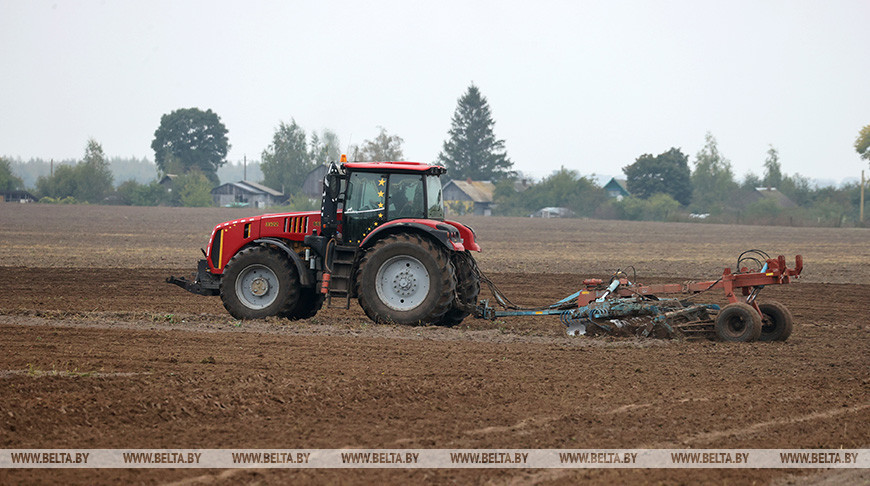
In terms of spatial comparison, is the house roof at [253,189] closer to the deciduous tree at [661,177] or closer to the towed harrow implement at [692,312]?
the deciduous tree at [661,177]

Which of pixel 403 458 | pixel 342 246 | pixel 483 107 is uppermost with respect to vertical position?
pixel 483 107

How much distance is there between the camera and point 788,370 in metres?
8.99

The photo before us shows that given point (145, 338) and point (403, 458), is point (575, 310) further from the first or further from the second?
point (403, 458)

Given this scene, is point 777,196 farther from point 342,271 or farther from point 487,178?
point 342,271

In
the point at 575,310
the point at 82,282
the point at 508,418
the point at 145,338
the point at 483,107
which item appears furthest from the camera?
the point at 483,107

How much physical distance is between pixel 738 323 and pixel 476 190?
86537mm

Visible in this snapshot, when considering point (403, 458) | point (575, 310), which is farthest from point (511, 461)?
point (575, 310)

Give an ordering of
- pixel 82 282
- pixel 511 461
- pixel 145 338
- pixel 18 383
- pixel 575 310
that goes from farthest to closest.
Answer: pixel 82 282
pixel 575 310
pixel 145 338
pixel 18 383
pixel 511 461

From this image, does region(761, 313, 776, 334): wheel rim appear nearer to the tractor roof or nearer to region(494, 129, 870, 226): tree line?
the tractor roof

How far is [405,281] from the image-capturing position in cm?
1175

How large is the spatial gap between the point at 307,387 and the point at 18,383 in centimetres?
249

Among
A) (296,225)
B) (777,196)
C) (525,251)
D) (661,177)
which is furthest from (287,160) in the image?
(296,225)

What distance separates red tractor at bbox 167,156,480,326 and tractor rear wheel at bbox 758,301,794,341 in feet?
12.3

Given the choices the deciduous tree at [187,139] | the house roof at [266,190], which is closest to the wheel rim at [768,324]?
the house roof at [266,190]
